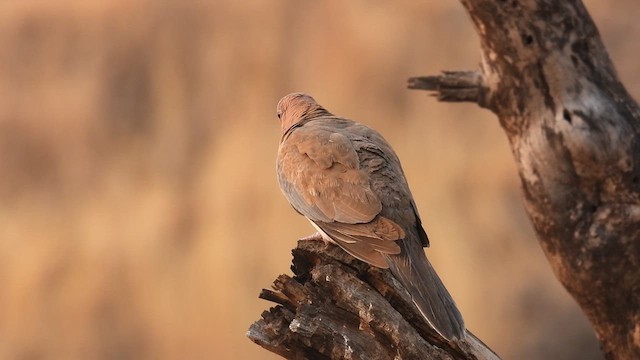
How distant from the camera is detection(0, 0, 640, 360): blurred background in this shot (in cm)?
578

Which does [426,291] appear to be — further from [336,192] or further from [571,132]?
[571,132]

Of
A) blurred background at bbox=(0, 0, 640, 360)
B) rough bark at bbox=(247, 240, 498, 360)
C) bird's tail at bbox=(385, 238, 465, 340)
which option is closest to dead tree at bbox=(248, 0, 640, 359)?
rough bark at bbox=(247, 240, 498, 360)

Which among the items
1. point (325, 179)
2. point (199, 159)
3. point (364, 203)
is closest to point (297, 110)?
point (325, 179)

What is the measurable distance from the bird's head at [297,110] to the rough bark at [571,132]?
374 millimetres

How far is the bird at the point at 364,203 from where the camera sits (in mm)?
2479

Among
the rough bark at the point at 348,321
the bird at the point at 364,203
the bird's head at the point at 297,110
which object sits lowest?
the rough bark at the point at 348,321

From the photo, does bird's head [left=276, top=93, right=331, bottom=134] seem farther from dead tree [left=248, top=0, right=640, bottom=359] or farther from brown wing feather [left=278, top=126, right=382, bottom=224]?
dead tree [left=248, top=0, right=640, bottom=359]

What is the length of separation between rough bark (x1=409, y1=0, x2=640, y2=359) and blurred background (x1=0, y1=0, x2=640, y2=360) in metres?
2.50

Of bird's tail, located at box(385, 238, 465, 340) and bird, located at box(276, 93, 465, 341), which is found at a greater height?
bird, located at box(276, 93, 465, 341)

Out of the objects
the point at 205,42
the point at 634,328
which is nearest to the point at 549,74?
the point at 634,328

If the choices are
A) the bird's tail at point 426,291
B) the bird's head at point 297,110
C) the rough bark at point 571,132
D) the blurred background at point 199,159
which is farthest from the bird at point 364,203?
the blurred background at point 199,159

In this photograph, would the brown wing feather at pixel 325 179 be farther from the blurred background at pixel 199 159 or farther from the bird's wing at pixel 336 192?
the blurred background at pixel 199 159

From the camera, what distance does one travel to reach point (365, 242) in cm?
254

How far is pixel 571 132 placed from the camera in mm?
3010
